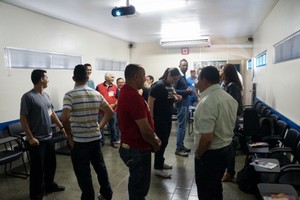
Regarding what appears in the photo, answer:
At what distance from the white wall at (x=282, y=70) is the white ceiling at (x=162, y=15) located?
15.0 inches

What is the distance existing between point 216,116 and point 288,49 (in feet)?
7.90

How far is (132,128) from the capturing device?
1857mm

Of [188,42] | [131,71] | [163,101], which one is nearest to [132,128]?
[131,71]

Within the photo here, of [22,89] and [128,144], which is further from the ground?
[22,89]

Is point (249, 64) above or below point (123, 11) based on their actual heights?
below

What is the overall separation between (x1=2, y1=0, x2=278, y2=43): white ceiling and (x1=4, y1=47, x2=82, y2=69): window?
77cm

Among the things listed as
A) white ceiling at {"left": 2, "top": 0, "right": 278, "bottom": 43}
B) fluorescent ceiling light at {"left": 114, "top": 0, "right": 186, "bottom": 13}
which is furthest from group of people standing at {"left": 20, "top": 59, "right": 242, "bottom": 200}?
white ceiling at {"left": 2, "top": 0, "right": 278, "bottom": 43}

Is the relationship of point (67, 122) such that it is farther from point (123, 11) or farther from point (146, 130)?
point (123, 11)

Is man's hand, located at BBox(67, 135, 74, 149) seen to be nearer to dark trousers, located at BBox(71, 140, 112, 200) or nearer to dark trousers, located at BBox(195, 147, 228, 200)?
dark trousers, located at BBox(71, 140, 112, 200)

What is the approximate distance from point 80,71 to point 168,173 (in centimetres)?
201

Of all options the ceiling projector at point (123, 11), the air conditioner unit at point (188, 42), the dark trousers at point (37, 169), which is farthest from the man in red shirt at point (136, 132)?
the air conditioner unit at point (188, 42)

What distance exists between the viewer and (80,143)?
2225 millimetres

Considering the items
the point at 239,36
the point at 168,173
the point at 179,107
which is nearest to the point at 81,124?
the point at 168,173

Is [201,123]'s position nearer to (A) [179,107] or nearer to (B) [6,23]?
(A) [179,107]
